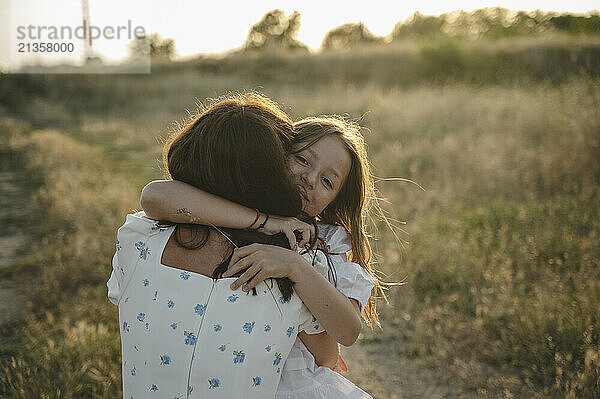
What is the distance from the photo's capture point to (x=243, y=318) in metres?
1.38

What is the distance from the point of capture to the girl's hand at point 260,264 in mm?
1369

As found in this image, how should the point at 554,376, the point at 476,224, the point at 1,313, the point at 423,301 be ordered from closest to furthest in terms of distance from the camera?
1. the point at 554,376
2. the point at 1,313
3. the point at 423,301
4. the point at 476,224

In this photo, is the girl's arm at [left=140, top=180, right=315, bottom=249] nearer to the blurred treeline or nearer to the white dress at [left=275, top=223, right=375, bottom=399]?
the white dress at [left=275, top=223, right=375, bottom=399]

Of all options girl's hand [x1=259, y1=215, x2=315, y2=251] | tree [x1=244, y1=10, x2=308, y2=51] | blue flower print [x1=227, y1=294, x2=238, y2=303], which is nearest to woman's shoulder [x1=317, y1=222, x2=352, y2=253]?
girl's hand [x1=259, y1=215, x2=315, y2=251]

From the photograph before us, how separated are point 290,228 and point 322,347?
14.3 inches

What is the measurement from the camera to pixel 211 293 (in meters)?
1.38

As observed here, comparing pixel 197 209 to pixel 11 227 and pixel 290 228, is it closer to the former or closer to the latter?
pixel 290 228

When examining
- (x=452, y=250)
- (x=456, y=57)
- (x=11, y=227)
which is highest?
(x=456, y=57)

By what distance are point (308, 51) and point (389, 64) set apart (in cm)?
498

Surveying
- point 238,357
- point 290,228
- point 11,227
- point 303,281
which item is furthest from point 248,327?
point 11,227

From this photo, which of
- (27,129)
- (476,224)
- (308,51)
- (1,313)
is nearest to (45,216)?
(1,313)

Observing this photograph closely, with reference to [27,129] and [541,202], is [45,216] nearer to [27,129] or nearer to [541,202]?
[541,202]

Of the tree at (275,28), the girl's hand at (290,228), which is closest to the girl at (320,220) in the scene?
the girl's hand at (290,228)

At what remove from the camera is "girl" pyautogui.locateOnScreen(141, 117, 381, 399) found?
1452 millimetres
